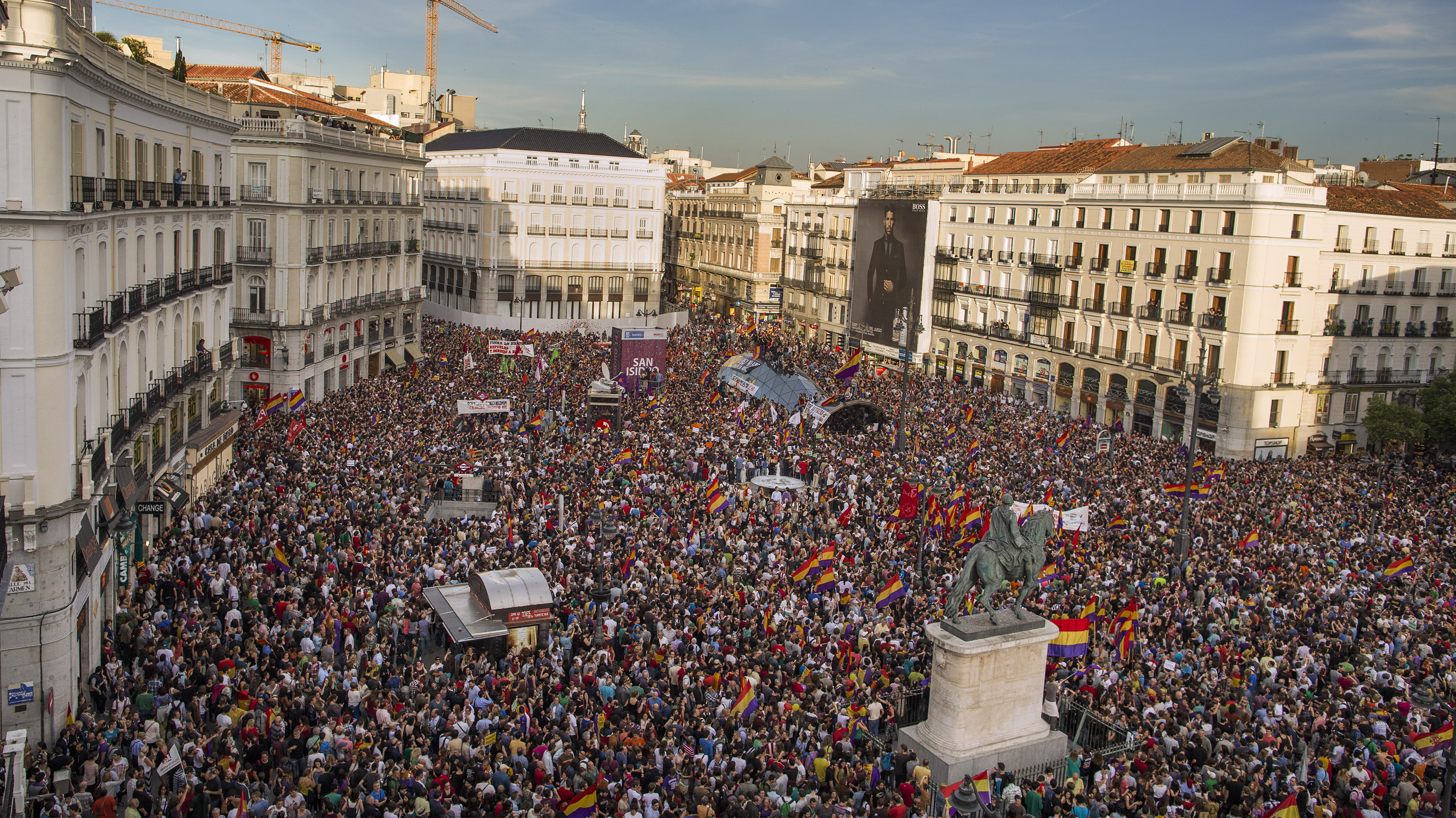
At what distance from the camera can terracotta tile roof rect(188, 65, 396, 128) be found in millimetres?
45719

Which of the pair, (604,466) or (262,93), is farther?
(262,93)

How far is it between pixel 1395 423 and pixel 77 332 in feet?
143

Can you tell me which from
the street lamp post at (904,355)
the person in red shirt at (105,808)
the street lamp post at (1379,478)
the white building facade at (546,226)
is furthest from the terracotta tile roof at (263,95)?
the street lamp post at (1379,478)

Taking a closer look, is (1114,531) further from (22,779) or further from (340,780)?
(22,779)

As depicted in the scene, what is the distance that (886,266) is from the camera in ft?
210

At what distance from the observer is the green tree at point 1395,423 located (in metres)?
42.2

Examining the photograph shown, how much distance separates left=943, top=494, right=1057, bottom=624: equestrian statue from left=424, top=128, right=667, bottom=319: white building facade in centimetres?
5788

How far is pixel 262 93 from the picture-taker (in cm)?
4734

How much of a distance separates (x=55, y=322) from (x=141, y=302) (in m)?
5.75

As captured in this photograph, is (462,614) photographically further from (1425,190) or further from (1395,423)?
(1425,190)

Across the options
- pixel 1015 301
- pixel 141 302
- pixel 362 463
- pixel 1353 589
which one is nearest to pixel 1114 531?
pixel 1353 589

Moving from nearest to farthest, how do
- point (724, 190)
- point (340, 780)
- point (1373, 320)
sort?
point (340, 780) < point (1373, 320) < point (724, 190)

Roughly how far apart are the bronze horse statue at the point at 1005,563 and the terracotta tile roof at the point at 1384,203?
35087 millimetres

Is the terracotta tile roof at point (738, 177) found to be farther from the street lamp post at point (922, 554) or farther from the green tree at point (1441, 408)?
the street lamp post at point (922, 554)
